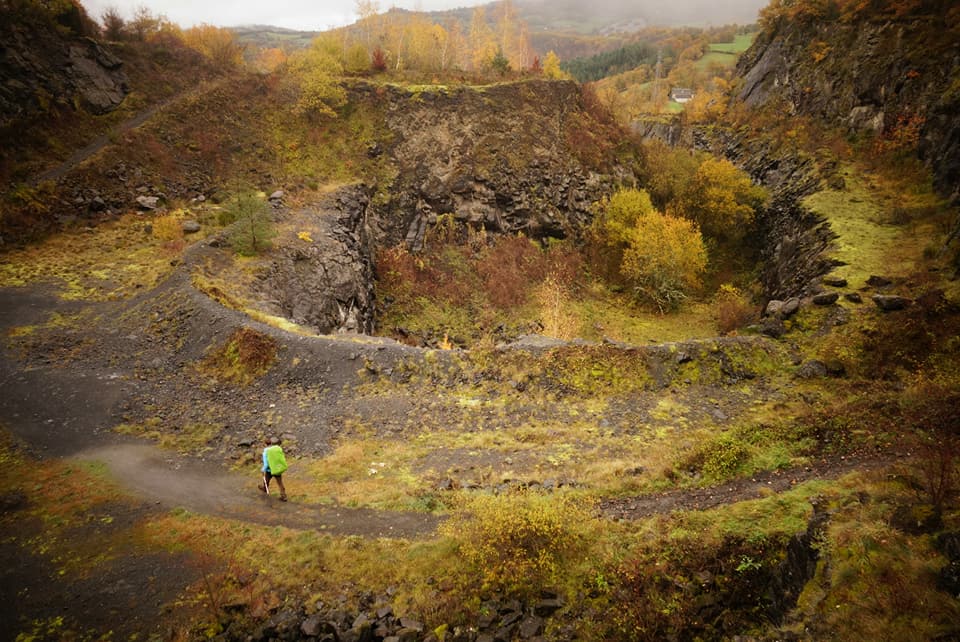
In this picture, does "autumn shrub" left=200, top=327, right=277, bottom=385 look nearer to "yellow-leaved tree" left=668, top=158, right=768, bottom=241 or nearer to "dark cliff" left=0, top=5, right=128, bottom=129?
"dark cliff" left=0, top=5, right=128, bottom=129

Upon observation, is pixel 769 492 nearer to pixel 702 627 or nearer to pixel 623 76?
pixel 702 627

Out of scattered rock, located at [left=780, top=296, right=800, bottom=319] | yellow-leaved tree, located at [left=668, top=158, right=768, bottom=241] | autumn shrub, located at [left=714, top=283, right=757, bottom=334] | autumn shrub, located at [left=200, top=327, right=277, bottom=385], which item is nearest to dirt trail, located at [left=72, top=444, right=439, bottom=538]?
autumn shrub, located at [left=200, top=327, right=277, bottom=385]

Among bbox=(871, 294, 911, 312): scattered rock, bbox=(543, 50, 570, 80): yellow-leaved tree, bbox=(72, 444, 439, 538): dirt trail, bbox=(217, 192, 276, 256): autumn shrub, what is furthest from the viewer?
bbox=(543, 50, 570, 80): yellow-leaved tree

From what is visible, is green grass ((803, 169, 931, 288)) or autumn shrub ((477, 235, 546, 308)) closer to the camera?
green grass ((803, 169, 931, 288))

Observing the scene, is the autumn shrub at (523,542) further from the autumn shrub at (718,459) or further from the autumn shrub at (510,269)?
the autumn shrub at (510,269)

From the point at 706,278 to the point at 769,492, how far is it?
32501 millimetres

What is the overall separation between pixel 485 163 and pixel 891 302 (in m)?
32.9

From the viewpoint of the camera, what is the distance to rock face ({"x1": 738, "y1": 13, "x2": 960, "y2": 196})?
2944 centimetres

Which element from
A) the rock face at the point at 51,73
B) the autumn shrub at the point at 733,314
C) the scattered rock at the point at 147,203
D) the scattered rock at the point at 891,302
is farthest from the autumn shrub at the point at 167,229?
the scattered rock at the point at 891,302

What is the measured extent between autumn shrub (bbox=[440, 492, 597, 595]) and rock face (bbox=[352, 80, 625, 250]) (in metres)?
32.7

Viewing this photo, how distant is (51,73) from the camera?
32719 millimetres

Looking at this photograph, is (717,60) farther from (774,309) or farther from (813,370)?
(813,370)

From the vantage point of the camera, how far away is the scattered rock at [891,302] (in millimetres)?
20016

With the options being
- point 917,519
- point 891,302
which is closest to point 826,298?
point 891,302
